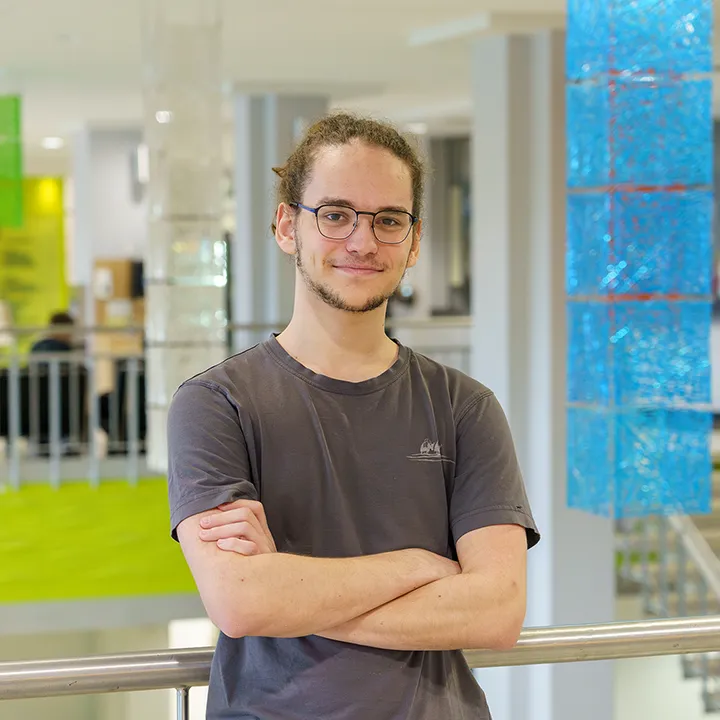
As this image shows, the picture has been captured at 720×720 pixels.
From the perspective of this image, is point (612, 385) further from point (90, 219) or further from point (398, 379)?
point (90, 219)

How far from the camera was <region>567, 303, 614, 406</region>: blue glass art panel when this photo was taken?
5480 millimetres

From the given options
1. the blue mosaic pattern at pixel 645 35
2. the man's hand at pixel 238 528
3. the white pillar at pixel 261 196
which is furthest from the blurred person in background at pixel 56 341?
the man's hand at pixel 238 528

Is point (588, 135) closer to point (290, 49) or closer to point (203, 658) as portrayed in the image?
point (290, 49)

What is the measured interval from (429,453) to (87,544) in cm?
756

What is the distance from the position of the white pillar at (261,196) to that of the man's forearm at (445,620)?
26.7ft

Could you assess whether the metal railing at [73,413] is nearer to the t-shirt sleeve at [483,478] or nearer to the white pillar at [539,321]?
the white pillar at [539,321]

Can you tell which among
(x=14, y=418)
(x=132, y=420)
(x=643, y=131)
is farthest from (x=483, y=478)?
(x=14, y=418)

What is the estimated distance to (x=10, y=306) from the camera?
1875 centimetres

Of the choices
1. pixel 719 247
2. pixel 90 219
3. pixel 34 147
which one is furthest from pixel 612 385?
pixel 34 147

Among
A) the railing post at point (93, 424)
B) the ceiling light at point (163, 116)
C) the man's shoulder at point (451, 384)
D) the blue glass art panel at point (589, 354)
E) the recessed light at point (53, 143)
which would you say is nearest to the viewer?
the man's shoulder at point (451, 384)

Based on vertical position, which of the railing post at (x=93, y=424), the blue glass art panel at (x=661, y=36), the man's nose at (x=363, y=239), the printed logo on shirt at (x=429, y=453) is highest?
the blue glass art panel at (x=661, y=36)

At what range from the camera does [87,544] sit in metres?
8.95

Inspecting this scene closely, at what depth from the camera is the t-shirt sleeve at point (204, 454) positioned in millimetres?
1665

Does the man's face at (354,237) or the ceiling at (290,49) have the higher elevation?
the ceiling at (290,49)
